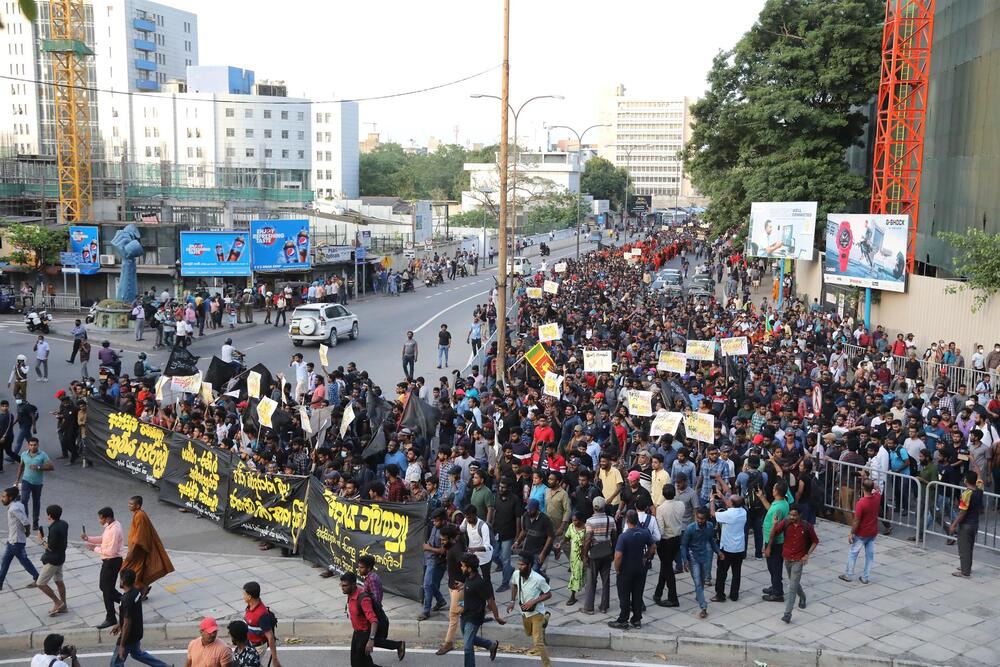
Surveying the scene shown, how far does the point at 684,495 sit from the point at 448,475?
11.2ft

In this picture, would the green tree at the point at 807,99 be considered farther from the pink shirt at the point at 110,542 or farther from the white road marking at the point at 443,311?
the pink shirt at the point at 110,542

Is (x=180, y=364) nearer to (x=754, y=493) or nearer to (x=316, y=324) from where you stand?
(x=316, y=324)

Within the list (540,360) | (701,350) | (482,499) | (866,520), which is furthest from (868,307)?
(482,499)

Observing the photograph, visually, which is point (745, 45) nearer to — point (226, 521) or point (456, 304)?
point (456, 304)

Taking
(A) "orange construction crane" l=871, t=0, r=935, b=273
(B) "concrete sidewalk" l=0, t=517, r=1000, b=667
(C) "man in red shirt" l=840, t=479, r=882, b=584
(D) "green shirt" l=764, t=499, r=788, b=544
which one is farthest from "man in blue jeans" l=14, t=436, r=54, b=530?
(A) "orange construction crane" l=871, t=0, r=935, b=273

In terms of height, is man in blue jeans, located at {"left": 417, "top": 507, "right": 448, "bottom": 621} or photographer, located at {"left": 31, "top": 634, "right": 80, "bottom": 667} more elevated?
photographer, located at {"left": 31, "top": 634, "right": 80, "bottom": 667}

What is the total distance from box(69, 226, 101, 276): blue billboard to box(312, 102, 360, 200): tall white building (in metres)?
71.3

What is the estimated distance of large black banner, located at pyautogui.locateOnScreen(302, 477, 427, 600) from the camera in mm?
11164

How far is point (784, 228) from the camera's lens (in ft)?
126

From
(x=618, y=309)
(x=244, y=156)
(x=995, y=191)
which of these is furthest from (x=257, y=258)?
(x=244, y=156)

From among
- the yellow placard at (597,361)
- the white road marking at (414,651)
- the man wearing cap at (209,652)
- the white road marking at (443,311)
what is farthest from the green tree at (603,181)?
the man wearing cap at (209,652)

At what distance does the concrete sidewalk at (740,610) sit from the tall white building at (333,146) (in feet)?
352

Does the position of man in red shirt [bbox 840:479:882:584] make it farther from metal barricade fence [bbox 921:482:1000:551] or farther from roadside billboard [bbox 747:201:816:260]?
roadside billboard [bbox 747:201:816:260]

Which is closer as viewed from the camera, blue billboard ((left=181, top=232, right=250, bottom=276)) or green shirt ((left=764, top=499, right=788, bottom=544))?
green shirt ((left=764, top=499, right=788, bottom=544))
